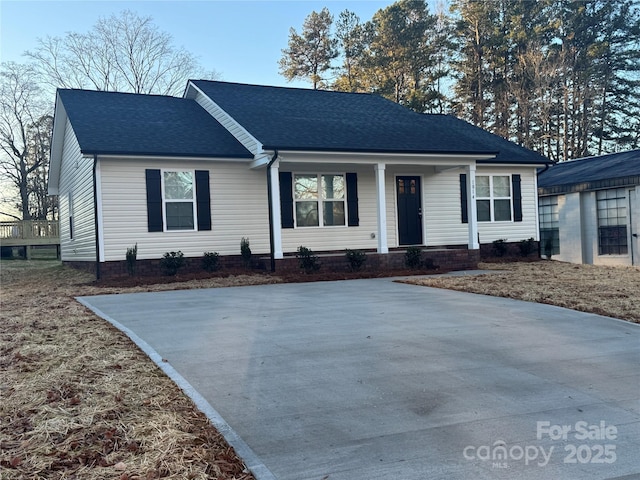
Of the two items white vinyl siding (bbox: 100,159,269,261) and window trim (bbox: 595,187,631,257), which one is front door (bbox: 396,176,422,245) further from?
window trim (bbox: 595,187,631,257)

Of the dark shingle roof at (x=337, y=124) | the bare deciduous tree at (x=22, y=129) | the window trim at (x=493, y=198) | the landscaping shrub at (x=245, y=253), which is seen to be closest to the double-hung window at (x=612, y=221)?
the dark shingle roof at (x=337, y=124)

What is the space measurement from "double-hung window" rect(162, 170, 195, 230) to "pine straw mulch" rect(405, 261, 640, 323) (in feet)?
19.7

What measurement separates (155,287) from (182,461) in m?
9.14

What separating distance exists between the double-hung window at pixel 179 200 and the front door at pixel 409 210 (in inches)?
243

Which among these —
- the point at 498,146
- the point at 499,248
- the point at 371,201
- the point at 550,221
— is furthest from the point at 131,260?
the point at 550,221

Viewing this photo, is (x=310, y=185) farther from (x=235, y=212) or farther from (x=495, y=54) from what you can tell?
(x=495, y=54)

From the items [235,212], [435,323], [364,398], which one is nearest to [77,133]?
[235,212]

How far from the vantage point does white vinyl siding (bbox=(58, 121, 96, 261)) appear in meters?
14.6

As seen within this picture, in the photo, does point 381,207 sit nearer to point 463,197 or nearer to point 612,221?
point 463,197

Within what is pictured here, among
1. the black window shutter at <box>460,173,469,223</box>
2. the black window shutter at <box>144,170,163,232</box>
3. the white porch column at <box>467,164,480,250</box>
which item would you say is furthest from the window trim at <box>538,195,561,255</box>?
the black window shutter at <box>144,170,163,232</box>

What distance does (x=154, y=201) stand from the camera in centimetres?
1367

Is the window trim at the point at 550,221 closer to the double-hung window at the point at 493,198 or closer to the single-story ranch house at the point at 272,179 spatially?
the single-story ranch house at the point at 272,179

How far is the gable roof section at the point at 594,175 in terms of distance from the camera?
16.2m

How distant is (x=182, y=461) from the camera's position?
9.87ft
